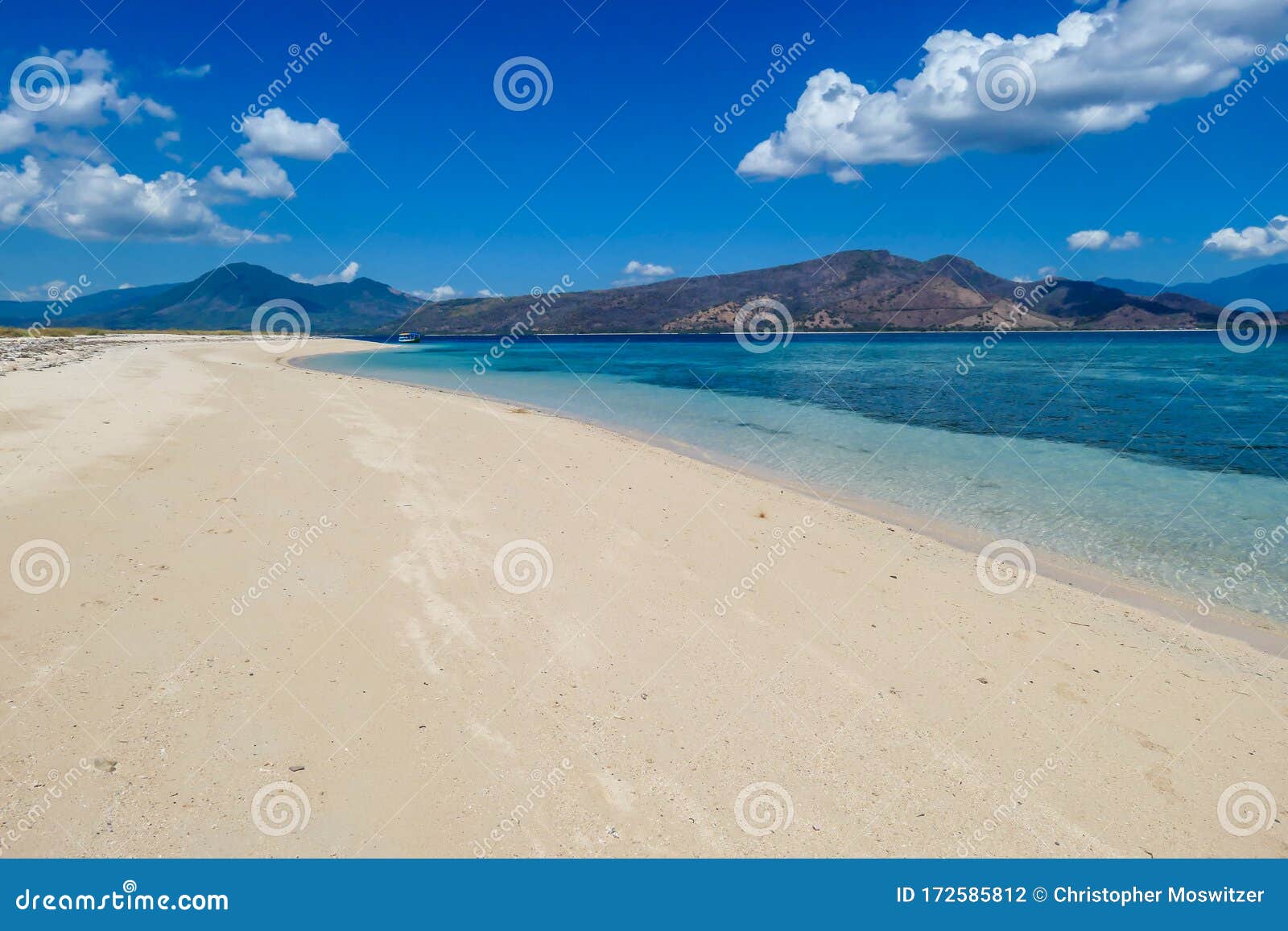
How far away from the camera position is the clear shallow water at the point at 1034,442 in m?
11.0

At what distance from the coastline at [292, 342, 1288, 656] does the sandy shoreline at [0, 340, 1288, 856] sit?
46 centimetres

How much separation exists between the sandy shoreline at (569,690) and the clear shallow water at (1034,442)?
3.24 m

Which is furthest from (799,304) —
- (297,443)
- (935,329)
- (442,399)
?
(297,443)

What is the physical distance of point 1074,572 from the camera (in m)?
9.52

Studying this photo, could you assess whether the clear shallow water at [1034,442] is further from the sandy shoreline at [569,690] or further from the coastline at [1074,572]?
the sandy shoreline at [569,690]

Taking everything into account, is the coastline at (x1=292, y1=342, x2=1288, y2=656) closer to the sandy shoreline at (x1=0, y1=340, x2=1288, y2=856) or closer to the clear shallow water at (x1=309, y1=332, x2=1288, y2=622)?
the clear shallow water at (x1=309, y1=332, x2=1288, y2=622)

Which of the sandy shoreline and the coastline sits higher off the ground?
the coastline

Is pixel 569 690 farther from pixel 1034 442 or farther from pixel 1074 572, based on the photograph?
pixel 1034 442

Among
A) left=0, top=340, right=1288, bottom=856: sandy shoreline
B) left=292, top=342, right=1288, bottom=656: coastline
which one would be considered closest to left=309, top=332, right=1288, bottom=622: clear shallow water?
left=292, top=342, right=1288, bottom=656: coastline

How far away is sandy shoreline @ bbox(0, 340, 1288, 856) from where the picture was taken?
13.7 ft

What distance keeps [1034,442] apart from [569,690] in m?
19.3

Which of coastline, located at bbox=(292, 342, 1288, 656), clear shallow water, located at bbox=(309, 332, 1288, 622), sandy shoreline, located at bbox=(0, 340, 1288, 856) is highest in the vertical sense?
clear shallow water, located at bbox=(309, 332, 1288, 622)

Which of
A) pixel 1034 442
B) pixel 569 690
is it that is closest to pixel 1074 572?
pixel 569 690

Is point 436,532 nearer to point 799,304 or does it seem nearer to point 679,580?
point 679,580
